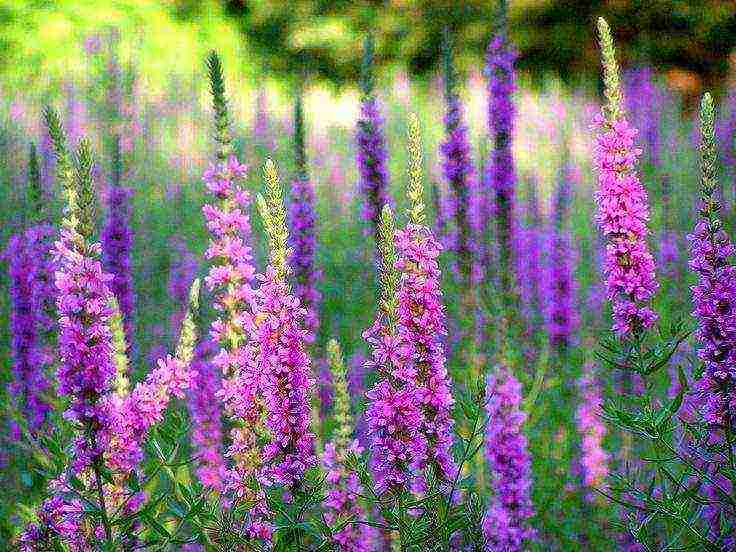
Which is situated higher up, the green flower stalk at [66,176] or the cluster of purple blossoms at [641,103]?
the cluster of purple blossoms at [641,103]

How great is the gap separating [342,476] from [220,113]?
101cm

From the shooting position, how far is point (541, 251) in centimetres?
636

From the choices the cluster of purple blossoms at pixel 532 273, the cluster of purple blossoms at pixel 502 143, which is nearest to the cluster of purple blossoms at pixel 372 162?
the cluster of purple blossoms at pixel 502 143

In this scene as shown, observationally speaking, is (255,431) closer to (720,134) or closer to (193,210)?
(720,134)

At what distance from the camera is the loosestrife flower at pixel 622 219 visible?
2398mm

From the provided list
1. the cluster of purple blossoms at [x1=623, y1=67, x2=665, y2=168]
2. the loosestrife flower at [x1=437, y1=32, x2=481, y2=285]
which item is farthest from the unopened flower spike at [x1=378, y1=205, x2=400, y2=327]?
the cluster of purple blossoms at [x1=623, y1=67, x2=665, y2=168]

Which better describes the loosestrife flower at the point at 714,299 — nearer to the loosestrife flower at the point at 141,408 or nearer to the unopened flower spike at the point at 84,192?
the loosestrife flower at the point at 141,408

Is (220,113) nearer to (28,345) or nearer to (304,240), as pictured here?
(304,240)

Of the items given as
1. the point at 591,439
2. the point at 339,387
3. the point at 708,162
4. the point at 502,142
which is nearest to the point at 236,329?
the point at 339,387

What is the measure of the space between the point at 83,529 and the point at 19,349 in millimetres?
1292

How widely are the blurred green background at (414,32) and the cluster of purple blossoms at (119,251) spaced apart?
14.3 metres

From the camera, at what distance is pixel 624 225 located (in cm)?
239

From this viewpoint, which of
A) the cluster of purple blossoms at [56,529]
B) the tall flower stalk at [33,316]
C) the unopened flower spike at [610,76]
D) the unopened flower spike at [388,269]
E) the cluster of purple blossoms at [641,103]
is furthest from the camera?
the cluster of purple blossoms at [641,103]

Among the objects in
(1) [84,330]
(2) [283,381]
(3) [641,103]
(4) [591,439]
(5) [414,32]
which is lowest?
(4) [591,439]
